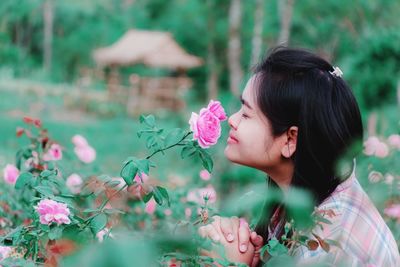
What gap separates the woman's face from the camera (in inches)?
43.2

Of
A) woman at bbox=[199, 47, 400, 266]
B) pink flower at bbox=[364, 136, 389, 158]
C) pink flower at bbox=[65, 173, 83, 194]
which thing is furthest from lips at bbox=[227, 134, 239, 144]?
pink flower at bbox=[364, 136, 389, 158]

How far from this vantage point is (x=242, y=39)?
605 inches

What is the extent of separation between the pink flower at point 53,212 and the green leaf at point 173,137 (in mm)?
169

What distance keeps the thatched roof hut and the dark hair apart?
14123mm

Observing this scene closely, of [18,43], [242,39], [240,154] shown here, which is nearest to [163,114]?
[242,39]

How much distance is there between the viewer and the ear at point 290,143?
43.2 inches

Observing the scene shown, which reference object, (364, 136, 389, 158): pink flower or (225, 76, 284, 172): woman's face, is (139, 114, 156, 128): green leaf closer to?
(225, 76, 284, 172): woman's face

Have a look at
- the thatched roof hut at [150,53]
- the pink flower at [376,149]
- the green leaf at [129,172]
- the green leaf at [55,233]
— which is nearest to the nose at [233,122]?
the green leaf at [129,172]

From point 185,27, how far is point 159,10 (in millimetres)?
1377

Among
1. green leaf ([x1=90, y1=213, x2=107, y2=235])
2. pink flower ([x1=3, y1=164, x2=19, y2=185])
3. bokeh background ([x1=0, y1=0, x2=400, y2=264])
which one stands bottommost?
bokeh background ([x1=0, y1=0, x2=400, y2=264])

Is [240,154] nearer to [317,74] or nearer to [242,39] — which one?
[317,74]

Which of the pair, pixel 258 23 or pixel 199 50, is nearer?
pixel 258 23

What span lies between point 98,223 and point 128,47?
14742 millimetres

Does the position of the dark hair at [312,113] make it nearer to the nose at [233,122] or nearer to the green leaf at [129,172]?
the nose at [233,122]
